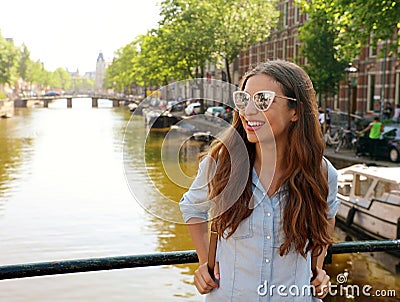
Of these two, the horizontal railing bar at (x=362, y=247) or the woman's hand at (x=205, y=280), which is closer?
the woman's hand at (x=205, y=280)

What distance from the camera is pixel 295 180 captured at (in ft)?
6.84

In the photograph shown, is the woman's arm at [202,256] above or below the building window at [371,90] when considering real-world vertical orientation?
below

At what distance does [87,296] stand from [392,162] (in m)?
11.1

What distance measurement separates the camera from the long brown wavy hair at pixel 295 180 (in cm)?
205

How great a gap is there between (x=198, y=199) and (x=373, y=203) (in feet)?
29.5

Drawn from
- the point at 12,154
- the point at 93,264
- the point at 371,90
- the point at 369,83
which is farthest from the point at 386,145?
the point at 93,264

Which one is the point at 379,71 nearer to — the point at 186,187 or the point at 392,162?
the point at 392,162

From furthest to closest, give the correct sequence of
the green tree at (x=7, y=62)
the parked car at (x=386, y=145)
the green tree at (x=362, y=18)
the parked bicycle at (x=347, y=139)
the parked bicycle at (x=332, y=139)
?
the green tree at (x=7, y=62) → the parked bicycle at (x=332, y=139) → the parked bicycle at (x=347, y=139) → the parked car at (x=386, y=145) → the green tree at (x=362, y=18)

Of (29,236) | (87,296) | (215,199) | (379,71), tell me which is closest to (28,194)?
(29,236)

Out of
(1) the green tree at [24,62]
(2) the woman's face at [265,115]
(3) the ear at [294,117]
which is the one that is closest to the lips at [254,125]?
(2) the woman's face at [265,115]

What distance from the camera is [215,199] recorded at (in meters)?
2.09

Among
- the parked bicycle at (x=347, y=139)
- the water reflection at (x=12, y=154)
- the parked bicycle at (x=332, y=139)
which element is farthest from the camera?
the parked bicycle at (x=332, y=139)

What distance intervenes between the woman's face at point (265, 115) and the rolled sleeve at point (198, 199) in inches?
7.8

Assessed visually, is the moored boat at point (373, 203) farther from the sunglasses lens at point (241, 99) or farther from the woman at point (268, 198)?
the sunglasses lens at point (241, 99)
